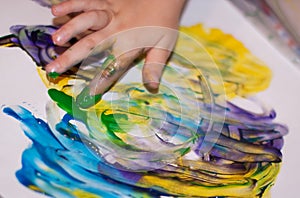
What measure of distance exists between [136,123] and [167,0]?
7.6 inches

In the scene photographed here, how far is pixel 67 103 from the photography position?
2.24ft

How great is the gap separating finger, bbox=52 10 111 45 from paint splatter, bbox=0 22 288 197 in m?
0.05

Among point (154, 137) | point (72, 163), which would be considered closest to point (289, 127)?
point (154, 137)

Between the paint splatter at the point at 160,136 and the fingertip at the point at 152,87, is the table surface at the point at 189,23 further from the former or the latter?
the fingertip at the point at 152,87

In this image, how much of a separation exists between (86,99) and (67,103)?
1.0 inches

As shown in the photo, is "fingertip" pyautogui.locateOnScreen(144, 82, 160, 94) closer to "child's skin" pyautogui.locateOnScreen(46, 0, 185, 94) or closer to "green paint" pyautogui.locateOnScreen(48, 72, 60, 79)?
"child's skin" pyautogui.locateOnScreen(46, 0, 185, 94)

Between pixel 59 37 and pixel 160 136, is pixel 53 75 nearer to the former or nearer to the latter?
pixel 59 37

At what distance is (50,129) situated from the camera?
66 centimetres

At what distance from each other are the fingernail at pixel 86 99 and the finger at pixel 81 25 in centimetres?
7

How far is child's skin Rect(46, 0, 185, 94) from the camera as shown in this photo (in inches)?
27.2

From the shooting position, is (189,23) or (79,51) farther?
(189,23)

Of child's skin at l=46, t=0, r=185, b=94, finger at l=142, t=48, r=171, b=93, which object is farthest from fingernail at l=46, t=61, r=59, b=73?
finger at l=142, t=48, r=171, b=93

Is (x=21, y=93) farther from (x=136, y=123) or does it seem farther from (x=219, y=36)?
(x=219, y=36)

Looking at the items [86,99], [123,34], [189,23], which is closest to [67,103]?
[86,99]
